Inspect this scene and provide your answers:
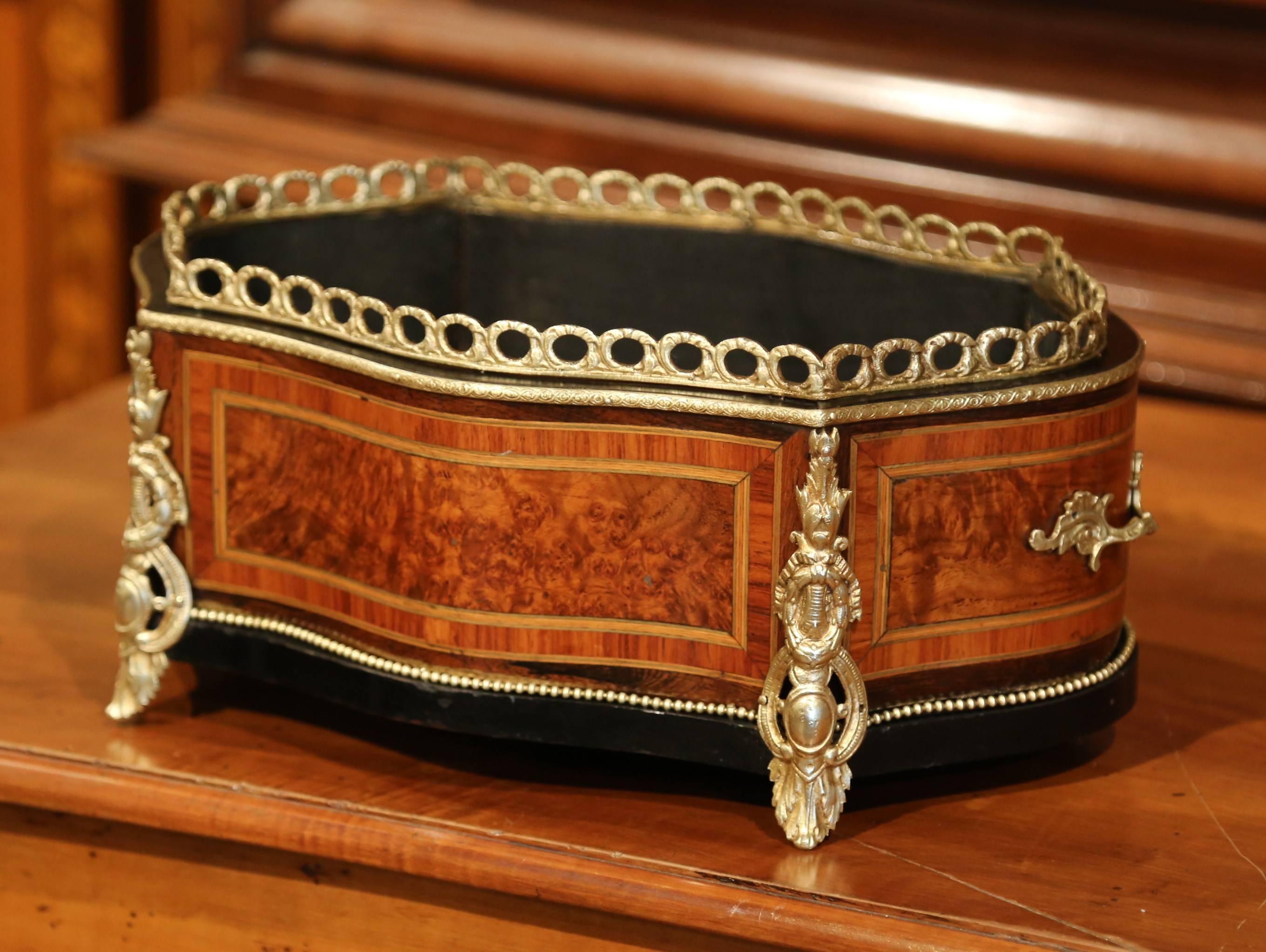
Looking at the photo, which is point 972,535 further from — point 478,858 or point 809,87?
point 809,87

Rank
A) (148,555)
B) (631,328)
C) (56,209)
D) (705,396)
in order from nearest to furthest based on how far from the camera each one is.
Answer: (705,396) → (148,555) → (631,328) → (56,209)

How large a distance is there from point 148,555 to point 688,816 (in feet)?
1.06

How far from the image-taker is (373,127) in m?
1.84

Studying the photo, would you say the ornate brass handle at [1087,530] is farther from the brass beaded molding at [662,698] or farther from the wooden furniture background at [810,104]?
the wooden furniture background at [810,104]

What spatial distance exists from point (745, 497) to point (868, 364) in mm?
84

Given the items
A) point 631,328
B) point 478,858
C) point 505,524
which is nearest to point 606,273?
point 631,328

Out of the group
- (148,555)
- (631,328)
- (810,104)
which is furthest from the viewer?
(810,104)

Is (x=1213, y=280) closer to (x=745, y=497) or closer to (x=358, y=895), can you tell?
(x=745, y=497)

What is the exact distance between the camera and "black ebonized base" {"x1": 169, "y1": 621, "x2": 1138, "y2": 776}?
0.85 metres

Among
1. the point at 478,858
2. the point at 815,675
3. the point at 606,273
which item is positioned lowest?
the point at 478,858

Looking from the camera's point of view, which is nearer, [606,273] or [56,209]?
[606,273]

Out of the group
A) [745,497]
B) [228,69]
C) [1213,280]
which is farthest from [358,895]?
[228,69]

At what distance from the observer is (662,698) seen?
86 centimetres

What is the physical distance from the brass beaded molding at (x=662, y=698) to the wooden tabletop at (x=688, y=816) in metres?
0.06
